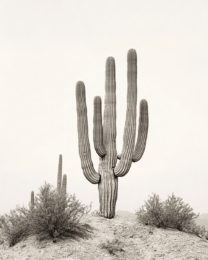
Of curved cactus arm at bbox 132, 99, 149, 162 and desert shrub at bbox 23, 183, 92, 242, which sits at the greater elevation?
curved cactus arm at bbox 132, 99, 149, 162

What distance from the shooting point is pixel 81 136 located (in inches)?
560

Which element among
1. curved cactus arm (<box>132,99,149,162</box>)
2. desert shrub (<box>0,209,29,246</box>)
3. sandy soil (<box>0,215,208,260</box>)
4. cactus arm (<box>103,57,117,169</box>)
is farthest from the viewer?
curved cactus arm (<box>132,99,149,162</box>)

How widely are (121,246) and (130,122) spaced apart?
17.8 ft

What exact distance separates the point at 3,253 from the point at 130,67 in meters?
9.40

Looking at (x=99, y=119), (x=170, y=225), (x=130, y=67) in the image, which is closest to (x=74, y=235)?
(x=170, y=225)

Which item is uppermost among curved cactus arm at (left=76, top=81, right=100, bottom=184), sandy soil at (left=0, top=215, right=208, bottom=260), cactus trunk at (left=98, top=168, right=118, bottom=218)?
curved cactus arm at (left=76, top=81, right=100, bottom=184)

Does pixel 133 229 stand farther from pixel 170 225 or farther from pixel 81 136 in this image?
pixel 81 136

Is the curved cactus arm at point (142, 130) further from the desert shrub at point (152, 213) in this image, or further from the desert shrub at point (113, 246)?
the desert shrub at point (113, 246)

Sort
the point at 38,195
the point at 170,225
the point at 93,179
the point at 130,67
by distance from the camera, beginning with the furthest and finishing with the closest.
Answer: the point at 130,67, the point at 93,179, the point at 170,225, the point at 38,195

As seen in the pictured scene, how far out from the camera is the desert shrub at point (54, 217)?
11.2 m

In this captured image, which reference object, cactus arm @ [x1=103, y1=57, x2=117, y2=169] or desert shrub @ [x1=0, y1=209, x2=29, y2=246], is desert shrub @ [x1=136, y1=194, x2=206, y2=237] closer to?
cactus arm @ [x1=103, y1=57, x2=117, y2=169]

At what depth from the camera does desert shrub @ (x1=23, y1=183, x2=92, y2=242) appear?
11.2 m

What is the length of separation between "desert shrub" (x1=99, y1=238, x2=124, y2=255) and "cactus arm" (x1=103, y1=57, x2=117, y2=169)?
3.59 m

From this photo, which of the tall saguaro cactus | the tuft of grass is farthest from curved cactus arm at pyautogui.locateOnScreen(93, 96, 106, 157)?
the tuft of grass
